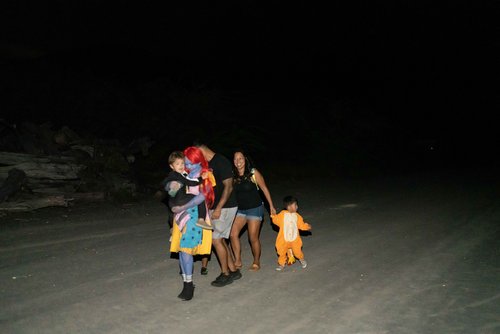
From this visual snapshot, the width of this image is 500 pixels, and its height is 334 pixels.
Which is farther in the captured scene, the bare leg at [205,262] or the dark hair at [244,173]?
the bare leg at [205,262]

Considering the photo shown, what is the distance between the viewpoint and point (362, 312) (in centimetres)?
500

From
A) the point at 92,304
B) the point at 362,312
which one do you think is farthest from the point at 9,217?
the point at 362,312

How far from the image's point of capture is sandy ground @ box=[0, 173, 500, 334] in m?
4.74

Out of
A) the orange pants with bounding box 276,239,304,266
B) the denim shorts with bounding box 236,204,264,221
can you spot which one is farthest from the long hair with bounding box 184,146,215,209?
the orange pants with bounding box 276,239,304,266

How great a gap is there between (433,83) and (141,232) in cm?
4571

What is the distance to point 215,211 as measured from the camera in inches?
228

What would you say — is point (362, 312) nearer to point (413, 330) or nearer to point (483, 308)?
point (413, 330)

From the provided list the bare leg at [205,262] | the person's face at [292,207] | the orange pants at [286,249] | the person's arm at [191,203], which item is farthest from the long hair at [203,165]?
the orange pants at [286,249]

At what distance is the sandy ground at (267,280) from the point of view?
474cm

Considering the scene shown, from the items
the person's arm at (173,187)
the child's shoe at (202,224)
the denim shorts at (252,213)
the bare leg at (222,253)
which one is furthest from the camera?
the denim shorts at (252,213)

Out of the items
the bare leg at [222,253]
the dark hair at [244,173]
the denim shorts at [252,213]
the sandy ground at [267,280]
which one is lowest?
the sandy ground at [267,280]

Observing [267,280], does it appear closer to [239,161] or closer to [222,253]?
[222,253]

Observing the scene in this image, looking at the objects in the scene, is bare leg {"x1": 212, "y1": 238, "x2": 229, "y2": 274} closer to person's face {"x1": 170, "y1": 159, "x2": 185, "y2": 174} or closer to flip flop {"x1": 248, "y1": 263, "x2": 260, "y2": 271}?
flip flop {"x1": 248, "y1": 263, "x2": 260, "y2": 271}

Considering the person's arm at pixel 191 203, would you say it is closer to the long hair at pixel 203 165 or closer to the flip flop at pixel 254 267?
the long hair at pixel 203 165
